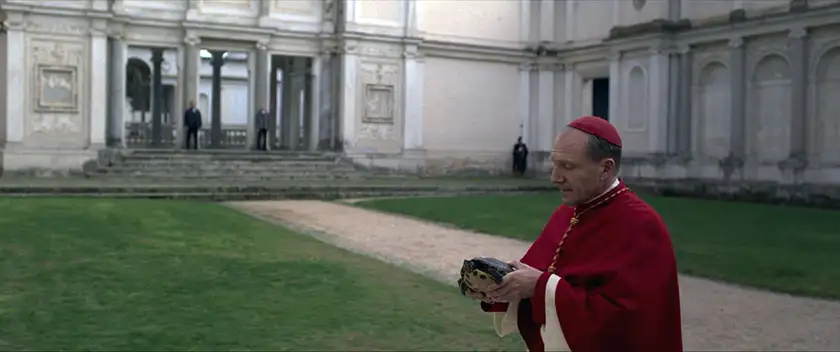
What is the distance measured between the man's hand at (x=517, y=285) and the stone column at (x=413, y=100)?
84.8ft

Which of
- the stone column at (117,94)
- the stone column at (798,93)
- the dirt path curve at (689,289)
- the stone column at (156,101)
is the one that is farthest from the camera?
the stone column at (156,101)

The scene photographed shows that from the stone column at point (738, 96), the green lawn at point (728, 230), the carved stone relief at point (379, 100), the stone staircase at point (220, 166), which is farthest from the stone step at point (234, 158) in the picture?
the stone column at point (738, 96)

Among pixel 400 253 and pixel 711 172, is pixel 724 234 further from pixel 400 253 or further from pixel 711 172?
pixel 711 172

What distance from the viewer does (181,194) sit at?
18656 millimetres

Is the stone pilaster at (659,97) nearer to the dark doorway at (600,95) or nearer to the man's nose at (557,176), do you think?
the dark doorway at (600,95)

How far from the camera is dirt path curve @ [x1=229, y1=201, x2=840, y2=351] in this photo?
21.9 ft

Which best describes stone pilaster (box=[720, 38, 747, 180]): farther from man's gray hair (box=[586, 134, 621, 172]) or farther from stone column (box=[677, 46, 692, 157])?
man's gray hair (box=[586, 134, 621, 172])

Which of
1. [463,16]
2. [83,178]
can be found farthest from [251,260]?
[463,16]

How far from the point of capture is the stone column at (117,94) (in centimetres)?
2438

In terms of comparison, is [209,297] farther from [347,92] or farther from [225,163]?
[347,92]

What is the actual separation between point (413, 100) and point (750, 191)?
11.7 m

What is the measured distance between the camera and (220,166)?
78.3 ft

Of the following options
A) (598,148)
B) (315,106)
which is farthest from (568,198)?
(315,106)

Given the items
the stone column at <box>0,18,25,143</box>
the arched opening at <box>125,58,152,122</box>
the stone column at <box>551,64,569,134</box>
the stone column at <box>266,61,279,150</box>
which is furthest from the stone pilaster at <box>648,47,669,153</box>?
the arched opening at <box>125,58,152,122</box>
